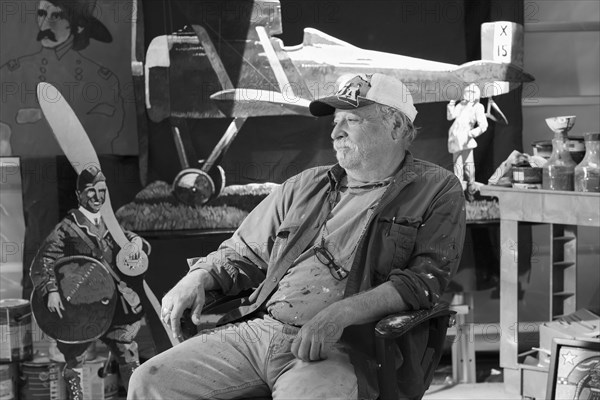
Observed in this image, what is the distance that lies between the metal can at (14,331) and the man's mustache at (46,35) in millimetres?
1198

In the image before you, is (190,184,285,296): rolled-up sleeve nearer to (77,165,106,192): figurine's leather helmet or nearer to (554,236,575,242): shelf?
(77,165,106,192): figurine's leather helmet

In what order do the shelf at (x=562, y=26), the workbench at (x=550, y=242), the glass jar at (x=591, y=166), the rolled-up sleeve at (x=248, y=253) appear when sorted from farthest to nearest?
the shelf at (x=562, y=26), the workbench at (x=550, y=242), the glass jar at (x=591, y=166), the rolled-up sleeve at (x=248, y=253)

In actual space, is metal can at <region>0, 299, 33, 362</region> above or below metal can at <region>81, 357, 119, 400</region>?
above

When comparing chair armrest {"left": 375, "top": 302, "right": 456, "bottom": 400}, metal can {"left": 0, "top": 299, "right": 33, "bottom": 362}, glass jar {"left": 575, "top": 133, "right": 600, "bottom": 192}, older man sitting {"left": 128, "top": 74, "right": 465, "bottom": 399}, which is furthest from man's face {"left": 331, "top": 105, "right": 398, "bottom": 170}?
metal can {"left": 0, "top": 299, "right": 33, "bottom": 362}

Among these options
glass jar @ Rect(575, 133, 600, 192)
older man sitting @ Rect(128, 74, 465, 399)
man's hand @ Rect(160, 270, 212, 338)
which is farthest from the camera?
glass jar @ Rect(575, 133, 600, 192)

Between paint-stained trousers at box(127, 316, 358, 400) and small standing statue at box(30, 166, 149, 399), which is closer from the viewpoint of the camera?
paint-stained trousers at box(127, 316, 358, 400)

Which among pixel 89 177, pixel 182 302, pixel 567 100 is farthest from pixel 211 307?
pixel 567 100

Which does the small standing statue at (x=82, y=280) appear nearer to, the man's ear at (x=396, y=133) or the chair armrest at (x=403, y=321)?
the man's ear at (x=396, y=133)

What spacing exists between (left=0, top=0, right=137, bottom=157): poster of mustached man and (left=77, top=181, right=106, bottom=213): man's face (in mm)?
182

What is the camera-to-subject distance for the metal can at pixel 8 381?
3.88 m

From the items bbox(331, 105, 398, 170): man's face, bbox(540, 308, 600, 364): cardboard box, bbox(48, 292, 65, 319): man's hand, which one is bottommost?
bbox(540, 308, 600, 364): cardboard box

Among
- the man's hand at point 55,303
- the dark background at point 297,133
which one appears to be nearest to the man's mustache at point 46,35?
the dark background at point 297,133

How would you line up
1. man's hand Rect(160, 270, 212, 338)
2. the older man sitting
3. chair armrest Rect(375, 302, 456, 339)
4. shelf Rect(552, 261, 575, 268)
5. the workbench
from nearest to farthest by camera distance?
chair armrest Rect(375, 302, 456, 339) < the older man sitting < man's hand Rect(160, 270, 212, 338) < the workbench < shelf Rect(552, 261, 575, 268)

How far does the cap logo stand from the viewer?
278 cm
